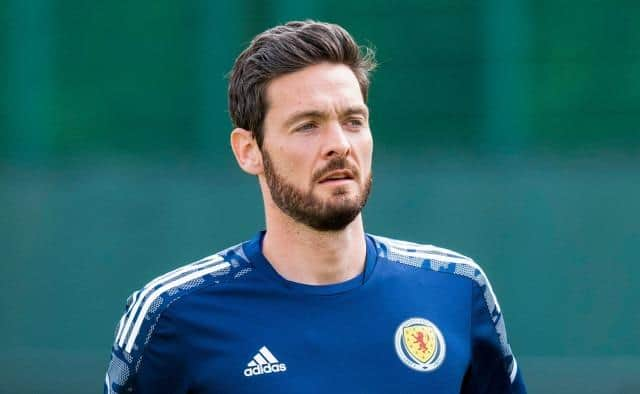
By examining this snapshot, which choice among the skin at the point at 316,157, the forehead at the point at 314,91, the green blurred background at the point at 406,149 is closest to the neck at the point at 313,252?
the skin at the point at 316,157

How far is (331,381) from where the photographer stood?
243cm

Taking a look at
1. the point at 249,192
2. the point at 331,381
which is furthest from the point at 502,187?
the point at 331,381

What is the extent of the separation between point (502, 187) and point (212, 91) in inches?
46.5

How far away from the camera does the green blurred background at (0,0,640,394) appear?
4.50 metres

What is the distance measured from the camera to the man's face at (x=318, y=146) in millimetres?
2438

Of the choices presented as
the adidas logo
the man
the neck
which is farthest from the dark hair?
the adidas logo

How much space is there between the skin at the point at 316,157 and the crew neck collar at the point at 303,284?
1cm

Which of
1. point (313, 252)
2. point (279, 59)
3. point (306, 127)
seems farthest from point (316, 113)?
point (313, 252)

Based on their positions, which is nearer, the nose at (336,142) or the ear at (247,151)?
the nose at (336,142)

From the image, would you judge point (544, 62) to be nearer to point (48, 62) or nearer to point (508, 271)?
point (508, 271)

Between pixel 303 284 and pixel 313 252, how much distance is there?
7 cm

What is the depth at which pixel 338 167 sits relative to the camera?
2.43 m

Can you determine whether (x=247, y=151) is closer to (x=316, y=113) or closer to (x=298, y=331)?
(x=316, y=113)

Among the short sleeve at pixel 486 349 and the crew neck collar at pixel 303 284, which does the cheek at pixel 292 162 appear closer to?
the crew neck collar at pixel 303 284
